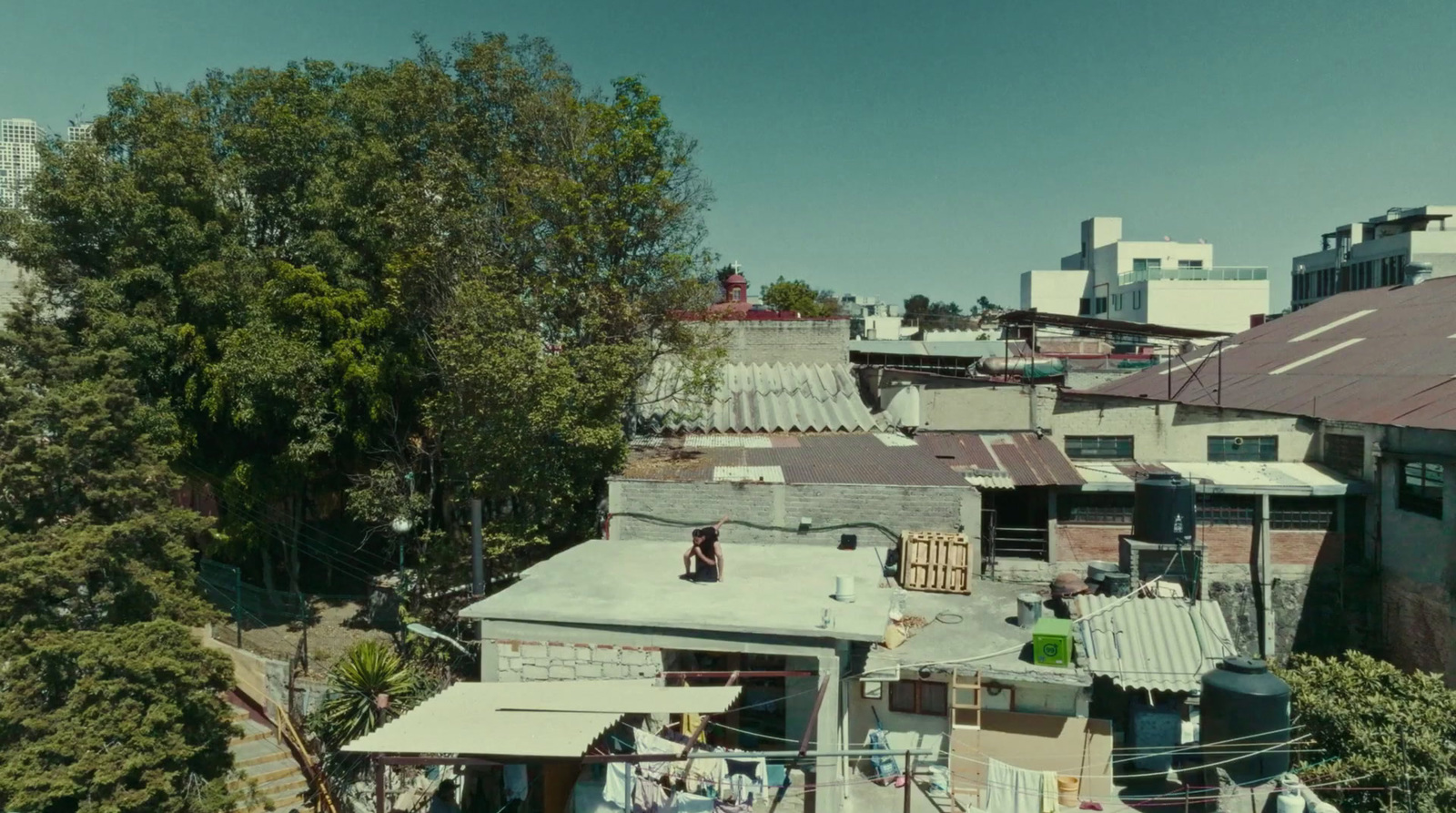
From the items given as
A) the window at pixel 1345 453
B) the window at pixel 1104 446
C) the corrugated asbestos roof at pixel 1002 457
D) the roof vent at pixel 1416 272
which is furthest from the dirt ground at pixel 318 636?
the roof vent at pixel 1416 272

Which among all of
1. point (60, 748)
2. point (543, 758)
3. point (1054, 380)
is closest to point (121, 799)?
point (60, 748)

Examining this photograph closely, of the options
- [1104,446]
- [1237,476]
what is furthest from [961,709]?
[1104,446]

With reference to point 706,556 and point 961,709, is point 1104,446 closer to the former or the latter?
point 961,709

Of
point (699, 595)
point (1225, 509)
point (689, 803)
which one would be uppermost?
point (1225, 509)

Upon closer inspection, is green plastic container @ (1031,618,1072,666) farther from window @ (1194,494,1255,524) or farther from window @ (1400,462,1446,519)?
window @ (1400,462,1446,519)

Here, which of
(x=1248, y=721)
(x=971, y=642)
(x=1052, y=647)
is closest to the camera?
(x=1248, y=721)

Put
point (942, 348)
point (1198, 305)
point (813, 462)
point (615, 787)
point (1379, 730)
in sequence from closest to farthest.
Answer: point (615, 787) → point (1379, 730) → point (813, 462) → point (942, 348) → point (1198, 305)

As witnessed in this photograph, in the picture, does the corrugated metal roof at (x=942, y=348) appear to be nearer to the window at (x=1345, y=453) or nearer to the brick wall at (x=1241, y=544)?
the window at (x=1345, y=453)
